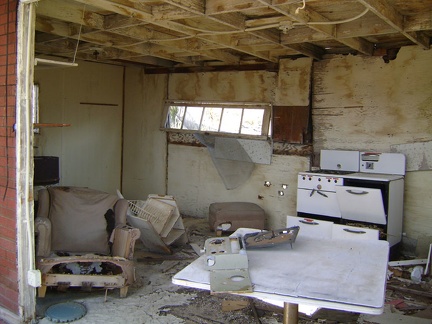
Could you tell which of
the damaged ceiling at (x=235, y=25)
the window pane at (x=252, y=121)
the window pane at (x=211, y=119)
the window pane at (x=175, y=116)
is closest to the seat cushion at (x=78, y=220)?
the damaged ceiling at (x=235, y=25)

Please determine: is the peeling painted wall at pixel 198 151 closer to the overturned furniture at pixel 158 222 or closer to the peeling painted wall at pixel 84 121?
the peeling painted wall at pixel 84 121

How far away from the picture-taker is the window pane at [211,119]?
283 inches

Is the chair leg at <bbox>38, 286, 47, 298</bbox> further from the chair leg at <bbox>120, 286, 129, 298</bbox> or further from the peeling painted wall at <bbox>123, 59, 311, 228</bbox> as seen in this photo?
the peeling painted wall at <bbox>123, 59, 311, 228</bbox>

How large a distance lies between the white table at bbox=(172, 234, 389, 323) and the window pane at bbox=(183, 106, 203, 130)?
4794mm

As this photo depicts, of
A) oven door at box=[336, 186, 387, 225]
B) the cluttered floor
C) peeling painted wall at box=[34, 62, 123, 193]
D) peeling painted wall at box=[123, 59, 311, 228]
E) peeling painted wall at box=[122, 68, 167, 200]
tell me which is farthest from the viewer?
peeling painted wall at box=[122, 68, 167, 200]

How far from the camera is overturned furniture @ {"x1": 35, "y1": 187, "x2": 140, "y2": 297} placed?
151 inches

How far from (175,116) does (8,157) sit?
172 inches

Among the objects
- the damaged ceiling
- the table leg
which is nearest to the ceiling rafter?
the damaged ceiling

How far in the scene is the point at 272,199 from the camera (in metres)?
6.61

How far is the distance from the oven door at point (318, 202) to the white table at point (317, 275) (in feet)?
8.10

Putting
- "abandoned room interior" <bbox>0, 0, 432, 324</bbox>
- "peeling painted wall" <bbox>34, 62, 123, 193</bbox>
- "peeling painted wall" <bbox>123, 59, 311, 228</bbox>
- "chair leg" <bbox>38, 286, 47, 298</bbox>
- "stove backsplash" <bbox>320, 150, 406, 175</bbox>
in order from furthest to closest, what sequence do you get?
"peeling painted wall" <bbox>34, 62, 123, 193</bbox>
"peeling painted wall" <bbox>123, 59, 311, 228</bbox>
"stove backsplash" <bbox>320, 150, 406, 175</bbox>
"chair leg" <bbox>38, 286, 47, 298</bbox>
"abandoned room interior" <bbox>0, 0, 432, 324</bbox>

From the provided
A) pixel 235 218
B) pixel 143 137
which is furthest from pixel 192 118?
pixel 235 218

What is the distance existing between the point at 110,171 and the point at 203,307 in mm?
4658

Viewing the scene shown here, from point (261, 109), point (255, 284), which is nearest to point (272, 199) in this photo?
point (261, 109)
